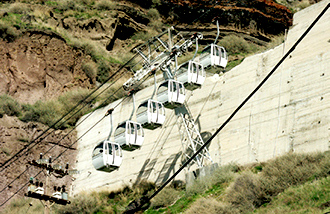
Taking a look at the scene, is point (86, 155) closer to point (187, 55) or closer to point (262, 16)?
point (187, 55)

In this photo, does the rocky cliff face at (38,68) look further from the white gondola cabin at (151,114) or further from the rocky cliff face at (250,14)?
the white gondola cabin at (151,114)

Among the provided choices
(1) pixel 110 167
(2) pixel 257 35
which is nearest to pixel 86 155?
(1) pixel 110 167

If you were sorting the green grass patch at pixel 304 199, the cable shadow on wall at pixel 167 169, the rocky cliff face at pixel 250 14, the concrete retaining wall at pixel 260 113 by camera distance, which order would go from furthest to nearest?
the rocky cliff face at pixel 250 14
the cable shadow on wall at pixel 167 169
the concrete retaining wall at pixel 260 113
the green grass patch at pixel 304 199

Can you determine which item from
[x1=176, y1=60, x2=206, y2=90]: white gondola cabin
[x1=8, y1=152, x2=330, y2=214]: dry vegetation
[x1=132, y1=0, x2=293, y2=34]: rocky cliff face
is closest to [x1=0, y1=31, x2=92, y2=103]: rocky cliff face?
[x1=132, y1=0, x2=293, y2=34]: rocky cliff face

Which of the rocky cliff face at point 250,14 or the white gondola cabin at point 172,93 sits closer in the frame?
the white gondola cabin at point 172,93

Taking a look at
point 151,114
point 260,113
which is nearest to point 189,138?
point 151,114

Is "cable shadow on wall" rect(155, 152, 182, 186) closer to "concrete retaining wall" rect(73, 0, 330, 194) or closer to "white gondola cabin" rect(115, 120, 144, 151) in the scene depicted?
"concrete retaining wall" rect(73, 0, 330, 194)

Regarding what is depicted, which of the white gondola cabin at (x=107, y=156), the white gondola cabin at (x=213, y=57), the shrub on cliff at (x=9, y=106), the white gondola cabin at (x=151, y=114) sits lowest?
the white gondola cabin at (x=107, y=156)

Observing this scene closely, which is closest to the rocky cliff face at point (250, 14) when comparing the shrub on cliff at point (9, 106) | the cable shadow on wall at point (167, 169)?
the shrub on cliff at point (9, 106)
